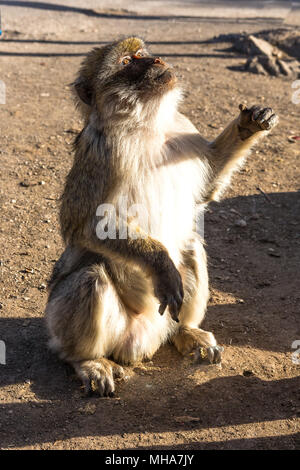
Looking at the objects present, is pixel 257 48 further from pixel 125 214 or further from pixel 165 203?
pixel 125 214

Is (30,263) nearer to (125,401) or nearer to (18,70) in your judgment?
(125,401)

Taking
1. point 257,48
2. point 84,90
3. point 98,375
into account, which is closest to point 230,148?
point 84,90

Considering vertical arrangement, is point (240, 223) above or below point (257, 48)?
below

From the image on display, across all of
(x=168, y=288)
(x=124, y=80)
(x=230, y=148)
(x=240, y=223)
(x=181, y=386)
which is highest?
(x=124, y=80)


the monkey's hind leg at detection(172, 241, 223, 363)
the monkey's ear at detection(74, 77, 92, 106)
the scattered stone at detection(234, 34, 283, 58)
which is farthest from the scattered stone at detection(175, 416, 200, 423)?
the scattered stone at detection(234, 34, 283, 58)

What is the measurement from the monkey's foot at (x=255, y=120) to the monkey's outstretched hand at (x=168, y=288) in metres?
0.99

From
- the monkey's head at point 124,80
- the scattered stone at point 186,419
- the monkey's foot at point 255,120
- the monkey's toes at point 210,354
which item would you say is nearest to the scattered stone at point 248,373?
the monkey's toes at point 210,354

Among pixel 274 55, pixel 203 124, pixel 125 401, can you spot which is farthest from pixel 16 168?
pixel 274 55

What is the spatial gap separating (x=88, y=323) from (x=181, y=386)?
656 mm

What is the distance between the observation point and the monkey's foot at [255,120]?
3793 millimetres

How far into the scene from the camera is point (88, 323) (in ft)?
12.0

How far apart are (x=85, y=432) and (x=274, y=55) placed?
23.9 feet

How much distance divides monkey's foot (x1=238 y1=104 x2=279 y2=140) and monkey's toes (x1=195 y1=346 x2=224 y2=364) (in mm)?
1286

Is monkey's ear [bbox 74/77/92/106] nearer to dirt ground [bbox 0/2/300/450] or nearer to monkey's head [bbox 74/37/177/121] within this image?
monkey's head [bbox 74/37/177/121]
